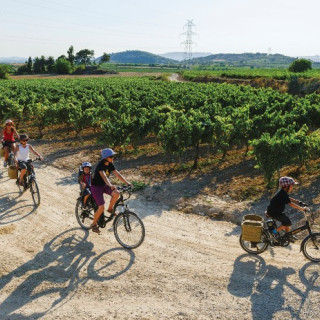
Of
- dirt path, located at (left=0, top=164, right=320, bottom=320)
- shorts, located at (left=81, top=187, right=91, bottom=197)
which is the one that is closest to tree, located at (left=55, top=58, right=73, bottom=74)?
dirt path, located at (left=0, top=164, right=320, bottom=320)

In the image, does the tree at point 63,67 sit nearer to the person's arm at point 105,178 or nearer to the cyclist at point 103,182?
the cyclist at point 103,182


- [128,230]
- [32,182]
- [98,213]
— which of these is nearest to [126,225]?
[128,230]

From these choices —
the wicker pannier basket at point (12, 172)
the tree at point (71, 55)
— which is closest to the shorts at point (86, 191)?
the wicker pannier basket at point (12, 172)

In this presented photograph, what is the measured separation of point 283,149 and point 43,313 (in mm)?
8756

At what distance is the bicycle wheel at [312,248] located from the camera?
25.0 feet

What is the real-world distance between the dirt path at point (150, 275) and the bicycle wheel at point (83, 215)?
248 millimetres

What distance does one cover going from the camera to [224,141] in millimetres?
15844

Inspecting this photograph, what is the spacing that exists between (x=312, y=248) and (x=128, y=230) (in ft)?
13.8

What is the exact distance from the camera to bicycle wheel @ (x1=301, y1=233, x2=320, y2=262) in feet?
25.0

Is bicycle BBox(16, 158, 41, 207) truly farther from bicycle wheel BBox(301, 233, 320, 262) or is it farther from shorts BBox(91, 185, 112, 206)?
bicycle wheel BBox(301, 233, 320, 262)

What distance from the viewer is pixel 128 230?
8.32 meters

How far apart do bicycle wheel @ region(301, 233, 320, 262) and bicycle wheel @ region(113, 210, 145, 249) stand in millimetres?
3569

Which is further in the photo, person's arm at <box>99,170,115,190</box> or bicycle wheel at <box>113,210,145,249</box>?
bicycle wheel at <box>113,210,145,249</box>

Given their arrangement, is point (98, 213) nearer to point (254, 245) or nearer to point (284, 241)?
point (254, 245)
